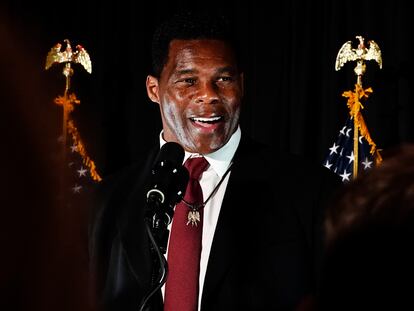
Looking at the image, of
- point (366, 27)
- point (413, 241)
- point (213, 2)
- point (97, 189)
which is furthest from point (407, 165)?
point (213, 2)

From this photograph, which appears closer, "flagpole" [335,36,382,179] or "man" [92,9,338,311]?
"man" [92,9,338,311]

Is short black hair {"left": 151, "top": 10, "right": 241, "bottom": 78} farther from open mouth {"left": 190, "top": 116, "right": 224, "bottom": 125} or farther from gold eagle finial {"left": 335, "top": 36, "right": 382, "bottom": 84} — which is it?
gold eagle finial {"left": 335, "top": 36, "right": 382, "bottom": 84}

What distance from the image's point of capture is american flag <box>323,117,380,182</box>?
3381mm

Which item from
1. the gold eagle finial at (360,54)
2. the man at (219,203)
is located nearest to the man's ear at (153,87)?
the man at (219,203)

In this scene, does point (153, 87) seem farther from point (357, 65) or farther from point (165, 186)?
point (357, 65)

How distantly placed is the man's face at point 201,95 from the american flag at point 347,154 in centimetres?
169

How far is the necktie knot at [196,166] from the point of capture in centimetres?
167

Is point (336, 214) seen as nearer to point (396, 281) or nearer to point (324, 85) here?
point (396, 281)

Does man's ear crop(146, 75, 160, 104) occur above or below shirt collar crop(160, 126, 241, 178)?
above

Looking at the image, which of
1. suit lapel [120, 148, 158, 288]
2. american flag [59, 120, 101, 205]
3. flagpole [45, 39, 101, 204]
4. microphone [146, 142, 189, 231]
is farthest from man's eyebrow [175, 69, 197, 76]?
american flag [59, 120, 101, 205]

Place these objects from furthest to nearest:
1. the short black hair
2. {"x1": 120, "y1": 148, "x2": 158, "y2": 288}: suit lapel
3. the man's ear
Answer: the man's ear → the short black hair → {"x1": 120, "y1": 148, "x2": 158, "y2": 288}: suit lapel

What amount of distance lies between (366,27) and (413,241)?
3188mm

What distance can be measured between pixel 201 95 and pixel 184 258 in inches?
16.2

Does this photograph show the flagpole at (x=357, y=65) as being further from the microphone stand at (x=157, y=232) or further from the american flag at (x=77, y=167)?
the microphone stand at (x=157, y=232)
